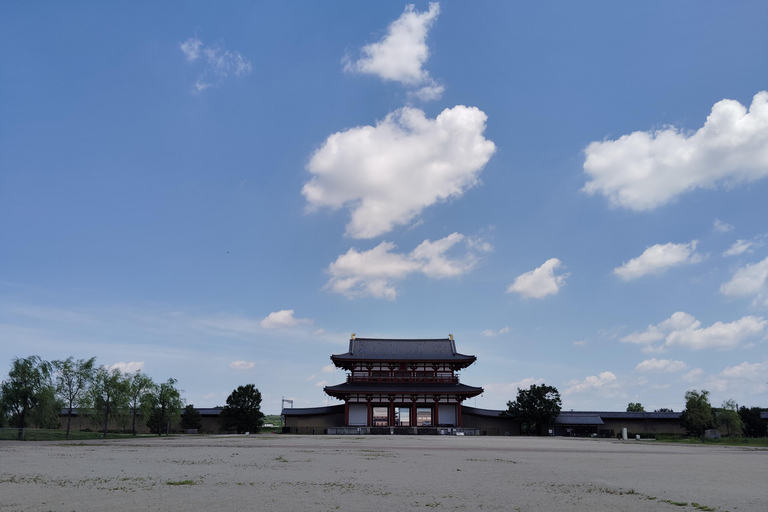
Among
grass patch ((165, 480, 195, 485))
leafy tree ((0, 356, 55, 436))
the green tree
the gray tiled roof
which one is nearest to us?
grass patch ((165, 480, 195, 485))

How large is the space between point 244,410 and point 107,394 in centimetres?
1553

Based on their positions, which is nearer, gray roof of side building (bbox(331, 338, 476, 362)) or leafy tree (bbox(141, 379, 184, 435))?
leafy tree (bbox(141, 379, 184, 435))

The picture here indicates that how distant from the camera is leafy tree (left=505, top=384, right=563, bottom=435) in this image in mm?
61406

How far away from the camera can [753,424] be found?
199 ft

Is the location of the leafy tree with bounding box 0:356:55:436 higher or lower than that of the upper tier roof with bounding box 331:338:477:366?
lower

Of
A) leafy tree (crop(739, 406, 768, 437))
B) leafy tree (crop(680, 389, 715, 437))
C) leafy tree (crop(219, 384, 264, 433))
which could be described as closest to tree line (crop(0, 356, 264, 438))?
leafy tree (crop(219, 384, 264, 433))

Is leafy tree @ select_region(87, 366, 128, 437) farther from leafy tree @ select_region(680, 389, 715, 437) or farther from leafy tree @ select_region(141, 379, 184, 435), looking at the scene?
leafy tree @ select_region(680, 389, 715, 437)

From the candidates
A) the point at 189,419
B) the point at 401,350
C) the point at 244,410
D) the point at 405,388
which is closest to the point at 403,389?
the point at 405,388

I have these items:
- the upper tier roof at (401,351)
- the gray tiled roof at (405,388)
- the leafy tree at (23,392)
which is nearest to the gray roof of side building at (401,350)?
the upper tier roof at (401,351)

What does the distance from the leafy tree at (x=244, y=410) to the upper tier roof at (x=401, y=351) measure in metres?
12.9

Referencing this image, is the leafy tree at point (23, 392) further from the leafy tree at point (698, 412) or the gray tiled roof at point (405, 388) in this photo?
the leafy tree at point (698, 412)

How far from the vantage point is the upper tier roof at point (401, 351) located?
225 ft

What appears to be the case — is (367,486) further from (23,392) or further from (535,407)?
(535,407)

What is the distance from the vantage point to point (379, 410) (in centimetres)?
6531
